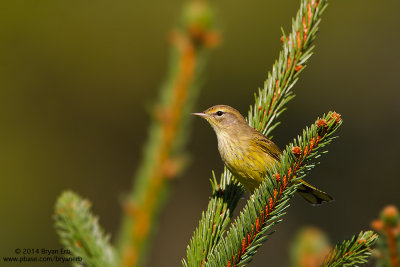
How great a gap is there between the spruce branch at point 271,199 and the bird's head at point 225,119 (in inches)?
66.3

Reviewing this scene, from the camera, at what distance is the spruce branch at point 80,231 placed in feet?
5.70

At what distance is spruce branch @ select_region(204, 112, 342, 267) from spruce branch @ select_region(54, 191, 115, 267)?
396mm

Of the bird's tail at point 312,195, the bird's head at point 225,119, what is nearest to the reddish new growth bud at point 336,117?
the bird's tail at point 312,195

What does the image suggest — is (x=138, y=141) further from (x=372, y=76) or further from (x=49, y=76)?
(x=372, y=76)

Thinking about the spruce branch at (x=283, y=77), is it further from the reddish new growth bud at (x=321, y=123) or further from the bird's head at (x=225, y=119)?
the bird's head at (x=225, y=119)

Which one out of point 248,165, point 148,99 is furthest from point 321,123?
point 148,99

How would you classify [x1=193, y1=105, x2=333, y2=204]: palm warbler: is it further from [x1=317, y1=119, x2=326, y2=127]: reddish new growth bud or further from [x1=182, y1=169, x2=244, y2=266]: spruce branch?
[x1=317, y1=119, x2=326, y2=127]: reddish new growth bud

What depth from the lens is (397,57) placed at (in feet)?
25.1

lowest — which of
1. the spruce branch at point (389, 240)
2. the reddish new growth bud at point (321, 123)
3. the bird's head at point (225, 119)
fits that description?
the spruce branch at point (389, 240)

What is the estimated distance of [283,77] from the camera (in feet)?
8.08

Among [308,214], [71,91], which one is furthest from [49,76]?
[308,214]

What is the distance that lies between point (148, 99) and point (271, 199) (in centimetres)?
388

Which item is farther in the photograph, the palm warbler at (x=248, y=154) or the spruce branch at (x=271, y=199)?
the palm warbler at (x=248, y=154)

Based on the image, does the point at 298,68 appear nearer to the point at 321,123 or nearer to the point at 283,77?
the point at 283,77
